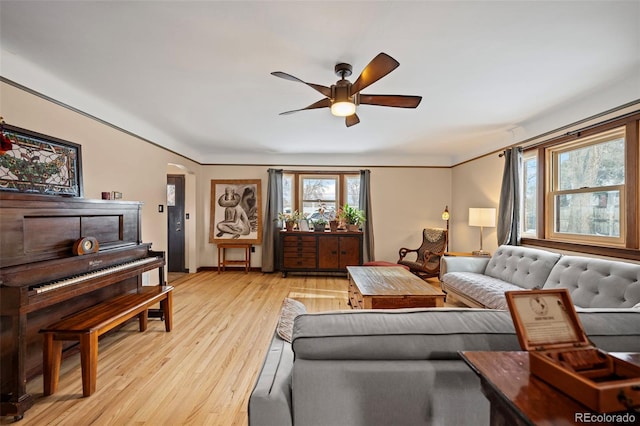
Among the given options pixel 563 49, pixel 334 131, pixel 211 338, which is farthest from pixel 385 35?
pixel 211 338

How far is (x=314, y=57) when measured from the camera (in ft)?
7.25

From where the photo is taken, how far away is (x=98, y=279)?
2.31m

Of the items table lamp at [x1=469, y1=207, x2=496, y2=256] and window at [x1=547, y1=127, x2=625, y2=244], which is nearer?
window at [x1=547, y1=127, x2=625, y2=244]

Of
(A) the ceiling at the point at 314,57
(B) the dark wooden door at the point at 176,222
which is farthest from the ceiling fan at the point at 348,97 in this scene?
(B) the dark wooden door at the point at 176,222

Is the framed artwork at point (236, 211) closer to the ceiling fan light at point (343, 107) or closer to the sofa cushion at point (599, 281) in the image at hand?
the ceiling fan light at point (343, 107)

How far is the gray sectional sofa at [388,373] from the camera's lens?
3.32 ft

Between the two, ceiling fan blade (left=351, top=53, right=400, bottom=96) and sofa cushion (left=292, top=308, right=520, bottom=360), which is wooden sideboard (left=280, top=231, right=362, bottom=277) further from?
sofa cushion (left=292, top=308, right=520, bottom=360)

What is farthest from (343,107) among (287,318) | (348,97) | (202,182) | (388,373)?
(202,182)

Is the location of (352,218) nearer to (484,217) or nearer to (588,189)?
(484,217)

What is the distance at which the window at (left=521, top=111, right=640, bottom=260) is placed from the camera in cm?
263

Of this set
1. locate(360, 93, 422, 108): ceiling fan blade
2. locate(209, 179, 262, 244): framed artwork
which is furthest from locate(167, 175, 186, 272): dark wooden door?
locate(360, 93, 422, 108): ceiling fan blade

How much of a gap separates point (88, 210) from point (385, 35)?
2749mm

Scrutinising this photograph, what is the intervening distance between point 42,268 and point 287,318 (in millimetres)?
1796

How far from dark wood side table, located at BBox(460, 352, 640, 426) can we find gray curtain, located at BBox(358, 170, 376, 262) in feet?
16.3
